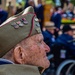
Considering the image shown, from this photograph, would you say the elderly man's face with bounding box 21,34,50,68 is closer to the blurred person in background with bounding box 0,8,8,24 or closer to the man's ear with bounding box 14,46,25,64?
the man's ear with bounding box 14,46,25,64

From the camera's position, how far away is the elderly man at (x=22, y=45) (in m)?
1.67

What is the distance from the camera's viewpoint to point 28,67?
64.9 inches

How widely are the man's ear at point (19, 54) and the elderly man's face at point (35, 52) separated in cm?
2

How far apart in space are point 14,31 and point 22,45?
8 centimetres

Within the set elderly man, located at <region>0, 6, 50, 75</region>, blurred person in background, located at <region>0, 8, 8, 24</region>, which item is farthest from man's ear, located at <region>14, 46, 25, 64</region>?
blurred person in background, located at <region>0, 8, 8, 24</region>

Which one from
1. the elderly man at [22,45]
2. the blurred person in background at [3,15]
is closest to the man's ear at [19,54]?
the elderly man at [22,45]

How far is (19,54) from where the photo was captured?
67.6 inches

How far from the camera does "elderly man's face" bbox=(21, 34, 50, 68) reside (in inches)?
68.4

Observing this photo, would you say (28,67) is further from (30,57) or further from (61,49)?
(61,49)

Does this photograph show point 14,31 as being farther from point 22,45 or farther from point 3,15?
point 3,15

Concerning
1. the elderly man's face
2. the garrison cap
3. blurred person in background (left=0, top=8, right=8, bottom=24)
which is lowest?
blurred person in background (left=0, top=8, right=8, bottom=24)

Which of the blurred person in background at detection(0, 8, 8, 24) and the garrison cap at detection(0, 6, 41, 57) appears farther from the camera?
the blurred person in background at detection(0, 8, 8, 24)

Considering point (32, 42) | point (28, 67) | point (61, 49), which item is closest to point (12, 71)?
point (28, 67)

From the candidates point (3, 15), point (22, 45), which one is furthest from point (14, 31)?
point (3, 15)
